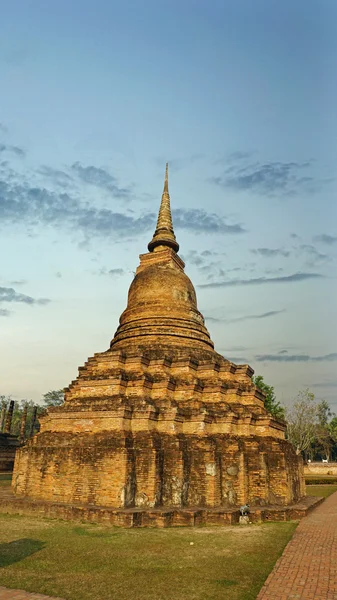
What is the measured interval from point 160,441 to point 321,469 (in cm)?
4105

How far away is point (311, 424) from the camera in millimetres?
52938

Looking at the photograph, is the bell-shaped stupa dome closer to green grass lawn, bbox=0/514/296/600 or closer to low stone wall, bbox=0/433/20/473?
green grass lawn, bbox=0/514/296/600

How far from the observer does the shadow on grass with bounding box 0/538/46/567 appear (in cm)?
880

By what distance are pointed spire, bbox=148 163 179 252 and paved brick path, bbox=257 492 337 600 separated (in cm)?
1549

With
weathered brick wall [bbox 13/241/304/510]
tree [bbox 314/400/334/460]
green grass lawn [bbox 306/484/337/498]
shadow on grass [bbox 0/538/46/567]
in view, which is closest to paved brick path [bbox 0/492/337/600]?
shadow on grass [bbox 0/538/46/567]

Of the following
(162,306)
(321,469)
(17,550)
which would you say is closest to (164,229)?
(162,306)

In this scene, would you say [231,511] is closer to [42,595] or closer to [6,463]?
[42,595]

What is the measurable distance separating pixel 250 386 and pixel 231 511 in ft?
19.9

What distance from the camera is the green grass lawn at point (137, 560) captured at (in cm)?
732

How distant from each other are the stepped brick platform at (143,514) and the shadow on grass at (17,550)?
8.33 ft

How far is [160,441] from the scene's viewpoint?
Result: 14.6m

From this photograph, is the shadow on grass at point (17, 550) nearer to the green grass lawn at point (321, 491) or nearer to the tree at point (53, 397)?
the green grass lawn at point (321, 491)

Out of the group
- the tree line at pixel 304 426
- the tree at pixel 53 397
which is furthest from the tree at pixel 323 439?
the tree at pixel 53 397

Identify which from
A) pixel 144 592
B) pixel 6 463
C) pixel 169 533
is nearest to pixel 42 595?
pixel 144 592
